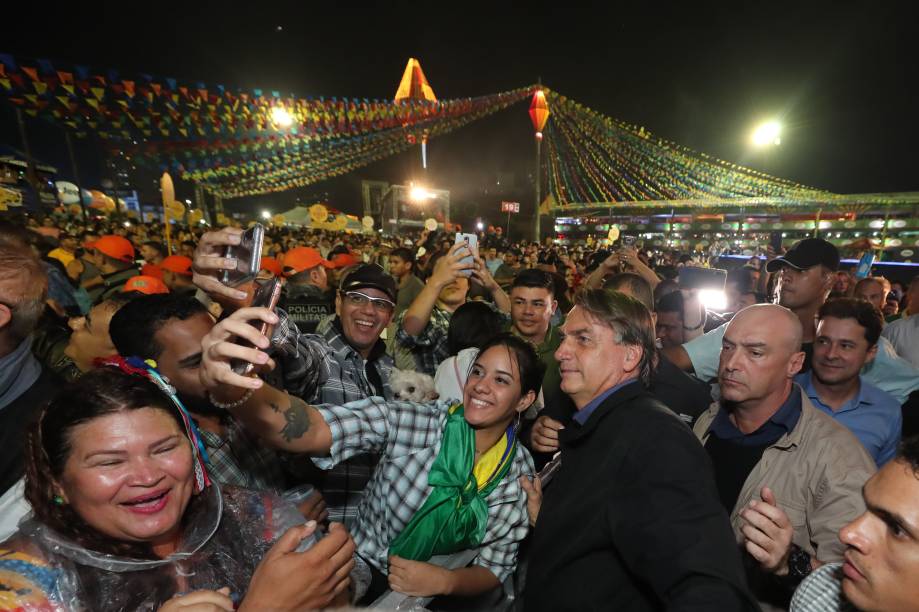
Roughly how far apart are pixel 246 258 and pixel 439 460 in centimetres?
132

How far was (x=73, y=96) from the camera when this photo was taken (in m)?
9.64

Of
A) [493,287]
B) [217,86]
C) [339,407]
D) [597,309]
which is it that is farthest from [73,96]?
[597,309]

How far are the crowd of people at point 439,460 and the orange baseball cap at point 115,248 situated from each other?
86.1 inches

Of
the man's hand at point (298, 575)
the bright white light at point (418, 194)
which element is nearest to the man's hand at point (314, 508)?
the man's hand at point (298, 575)

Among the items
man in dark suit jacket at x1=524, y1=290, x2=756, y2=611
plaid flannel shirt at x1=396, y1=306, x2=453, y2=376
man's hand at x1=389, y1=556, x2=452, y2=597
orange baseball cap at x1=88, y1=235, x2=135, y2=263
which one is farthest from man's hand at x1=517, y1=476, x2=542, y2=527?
orange baseball cap at x1=88, y1=235, x2=135, y2=263

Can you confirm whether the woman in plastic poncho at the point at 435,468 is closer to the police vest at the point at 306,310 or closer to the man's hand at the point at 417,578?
the man's hand at the point at 417,578

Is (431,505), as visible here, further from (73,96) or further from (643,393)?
(73,96)

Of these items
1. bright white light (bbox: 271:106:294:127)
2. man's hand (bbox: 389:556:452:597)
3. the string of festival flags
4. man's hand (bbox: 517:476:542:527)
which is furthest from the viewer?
bright white light (bbox: 271:106:294:127)

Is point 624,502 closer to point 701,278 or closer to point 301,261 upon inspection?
point 701,278

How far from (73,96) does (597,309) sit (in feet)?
44.1

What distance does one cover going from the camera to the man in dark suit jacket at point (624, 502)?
1138 mm

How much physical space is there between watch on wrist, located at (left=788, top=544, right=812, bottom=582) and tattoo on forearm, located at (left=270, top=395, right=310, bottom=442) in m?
2.16

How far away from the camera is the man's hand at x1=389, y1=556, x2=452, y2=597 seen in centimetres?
184

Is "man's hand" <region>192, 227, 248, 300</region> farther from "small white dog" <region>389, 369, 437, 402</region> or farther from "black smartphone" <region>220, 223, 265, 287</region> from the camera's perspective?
"small white dog" <region>389, 369, 437, 402</region>
